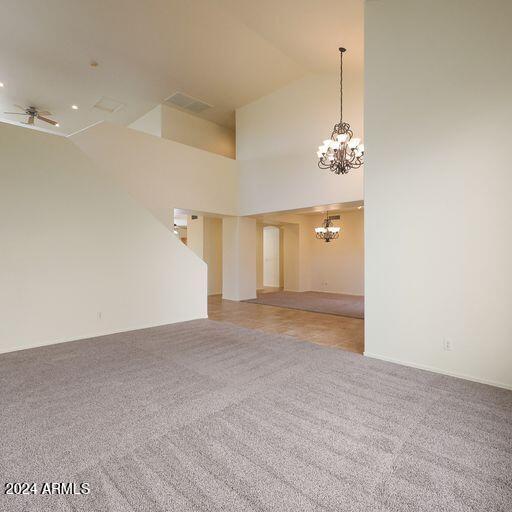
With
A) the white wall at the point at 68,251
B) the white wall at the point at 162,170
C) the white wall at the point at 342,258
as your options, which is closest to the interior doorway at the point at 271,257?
the white wall at the point at 342,258

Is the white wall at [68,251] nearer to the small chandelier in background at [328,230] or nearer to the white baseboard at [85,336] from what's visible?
the white baseboard at [85,336]

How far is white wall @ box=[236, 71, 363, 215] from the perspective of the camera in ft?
21.5

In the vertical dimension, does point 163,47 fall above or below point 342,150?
above

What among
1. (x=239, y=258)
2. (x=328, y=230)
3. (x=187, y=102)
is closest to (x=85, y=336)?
(x=239, y=258)

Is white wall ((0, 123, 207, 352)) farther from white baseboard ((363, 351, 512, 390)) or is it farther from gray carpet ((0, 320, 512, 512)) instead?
white baseboard ((363, 351, 512, 390))

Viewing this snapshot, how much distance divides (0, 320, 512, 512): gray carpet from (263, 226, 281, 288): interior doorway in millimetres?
9071

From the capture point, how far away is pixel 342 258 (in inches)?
419

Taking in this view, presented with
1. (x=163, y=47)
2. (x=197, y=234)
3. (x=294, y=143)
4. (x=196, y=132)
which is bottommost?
(x=197, y=234)

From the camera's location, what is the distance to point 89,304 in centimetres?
482

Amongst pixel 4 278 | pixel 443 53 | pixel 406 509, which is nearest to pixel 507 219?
pixel 443 53

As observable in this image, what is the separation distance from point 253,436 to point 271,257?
35.7 feet

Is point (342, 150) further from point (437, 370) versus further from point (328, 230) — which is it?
point (328, 230)

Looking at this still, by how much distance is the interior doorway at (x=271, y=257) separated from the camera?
501 inches

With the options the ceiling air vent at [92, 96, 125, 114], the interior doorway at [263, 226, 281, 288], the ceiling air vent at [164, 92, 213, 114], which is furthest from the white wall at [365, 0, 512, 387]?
the interior doorway at [263, 226, 281, 288]
